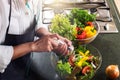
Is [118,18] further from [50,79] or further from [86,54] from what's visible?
[50,79]

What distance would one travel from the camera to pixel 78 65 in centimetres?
92

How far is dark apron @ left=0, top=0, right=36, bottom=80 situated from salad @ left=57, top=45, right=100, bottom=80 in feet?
0.47

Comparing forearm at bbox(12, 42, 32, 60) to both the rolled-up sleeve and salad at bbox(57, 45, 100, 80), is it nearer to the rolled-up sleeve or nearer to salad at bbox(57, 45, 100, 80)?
the rolled-up sleeve

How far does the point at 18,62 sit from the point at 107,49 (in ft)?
1.35

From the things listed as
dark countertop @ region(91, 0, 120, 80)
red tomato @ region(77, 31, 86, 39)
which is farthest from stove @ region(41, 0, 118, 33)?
red tomato @ region(77, 31, 86, 39)

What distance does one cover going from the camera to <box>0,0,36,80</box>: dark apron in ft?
2.94

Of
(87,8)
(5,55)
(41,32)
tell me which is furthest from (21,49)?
(87,8)

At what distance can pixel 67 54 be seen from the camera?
0.96 m

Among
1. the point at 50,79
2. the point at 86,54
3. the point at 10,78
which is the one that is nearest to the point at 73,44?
the point at 86,54

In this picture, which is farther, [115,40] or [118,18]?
[118,18]

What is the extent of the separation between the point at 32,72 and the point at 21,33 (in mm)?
178

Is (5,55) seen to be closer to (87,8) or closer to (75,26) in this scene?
(75,26)

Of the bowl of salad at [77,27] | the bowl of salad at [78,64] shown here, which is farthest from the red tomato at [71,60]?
the bowl of salad at [77,27]

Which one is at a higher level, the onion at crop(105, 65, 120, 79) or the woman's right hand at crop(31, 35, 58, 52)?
the woman's right hand at crop(31, 35, 58, 52)
